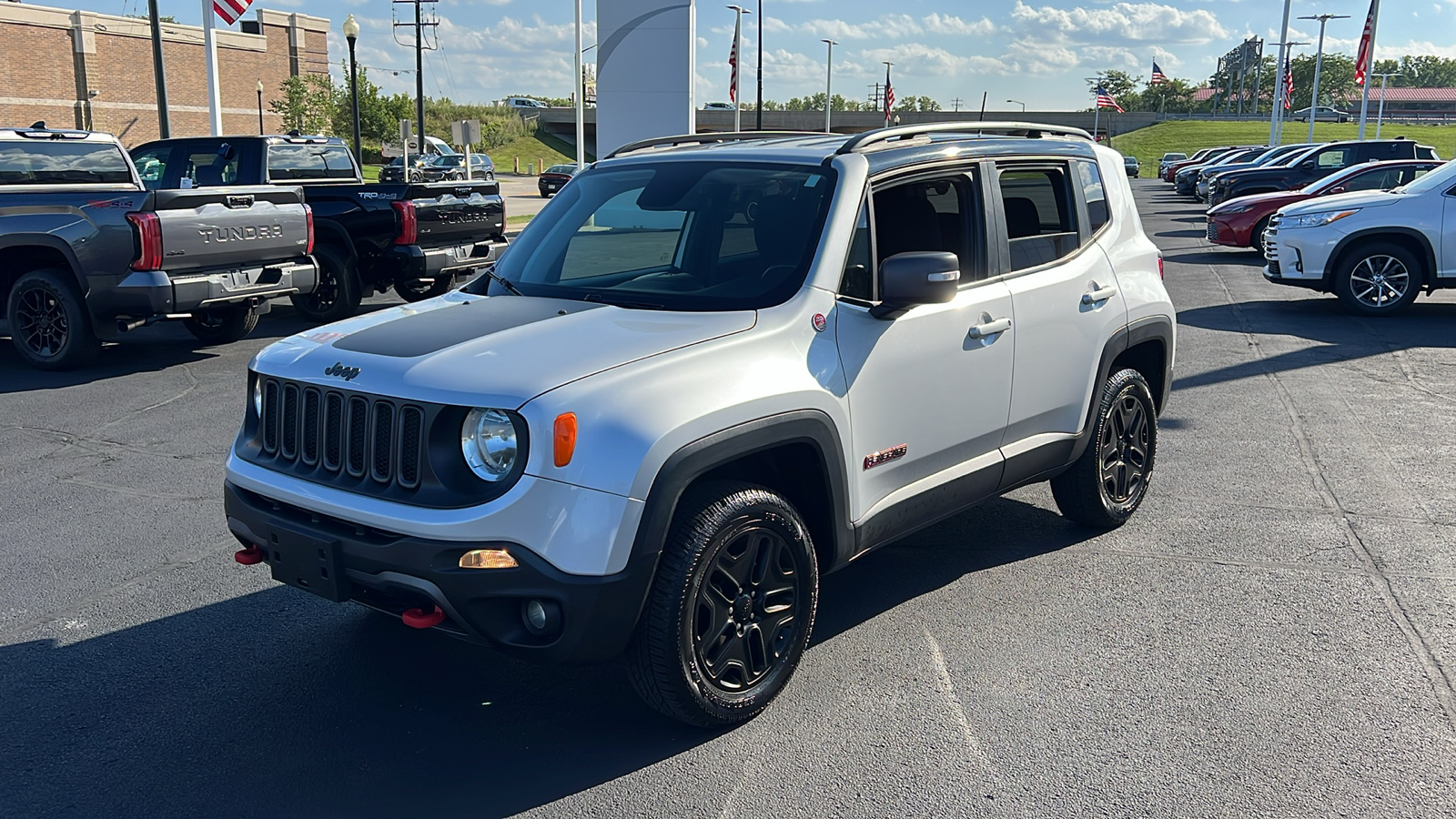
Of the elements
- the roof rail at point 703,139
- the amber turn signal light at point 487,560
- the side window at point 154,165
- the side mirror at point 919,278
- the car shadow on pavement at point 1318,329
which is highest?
the roof rail at point 703,139

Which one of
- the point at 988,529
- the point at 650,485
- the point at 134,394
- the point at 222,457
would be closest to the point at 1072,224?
the point at 988,529

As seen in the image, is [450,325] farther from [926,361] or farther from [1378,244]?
[1378,244]

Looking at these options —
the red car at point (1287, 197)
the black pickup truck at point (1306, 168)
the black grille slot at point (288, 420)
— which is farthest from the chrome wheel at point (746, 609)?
the black pickup truck at point (1306, 168)

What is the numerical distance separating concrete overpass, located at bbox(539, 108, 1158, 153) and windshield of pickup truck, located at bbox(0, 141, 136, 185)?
297ft

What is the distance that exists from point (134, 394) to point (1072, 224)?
710cm

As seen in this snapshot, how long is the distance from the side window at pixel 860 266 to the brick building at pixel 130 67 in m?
Answer: 63.1

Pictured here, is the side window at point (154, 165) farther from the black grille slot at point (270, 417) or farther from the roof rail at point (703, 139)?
the black grille slot at point (270, 417)

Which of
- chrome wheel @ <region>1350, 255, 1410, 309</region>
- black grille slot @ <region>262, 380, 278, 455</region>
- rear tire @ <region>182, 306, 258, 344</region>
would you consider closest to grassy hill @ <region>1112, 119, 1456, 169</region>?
chrome wheel @ <region>1350, 255, 1410, 309</region>

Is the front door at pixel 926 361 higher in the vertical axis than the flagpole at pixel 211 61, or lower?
lower

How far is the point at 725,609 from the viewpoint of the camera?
3.67 m

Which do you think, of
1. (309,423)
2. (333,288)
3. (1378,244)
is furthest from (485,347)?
(1378,244)

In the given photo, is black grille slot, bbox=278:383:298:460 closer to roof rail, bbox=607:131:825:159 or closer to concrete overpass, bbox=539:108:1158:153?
roof rail, bbox=607:131:825:159

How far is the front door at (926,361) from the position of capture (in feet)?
13.5

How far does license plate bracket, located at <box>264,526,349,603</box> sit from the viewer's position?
136 inches
